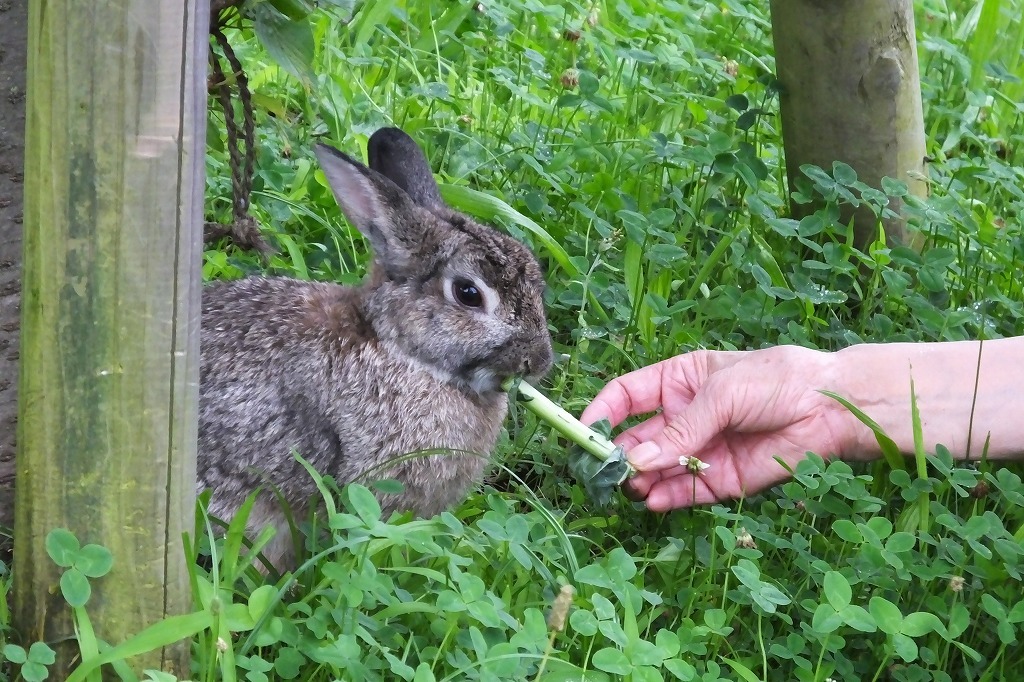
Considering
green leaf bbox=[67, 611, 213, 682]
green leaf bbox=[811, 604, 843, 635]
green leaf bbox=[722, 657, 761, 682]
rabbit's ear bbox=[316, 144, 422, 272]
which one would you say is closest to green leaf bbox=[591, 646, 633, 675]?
green leaf bbox=[722, 657, 761, 682]

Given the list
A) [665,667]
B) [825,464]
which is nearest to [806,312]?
[825,464]

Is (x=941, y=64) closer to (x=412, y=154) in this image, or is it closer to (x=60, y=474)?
(x=412, y=154)

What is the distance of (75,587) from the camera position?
202 cm

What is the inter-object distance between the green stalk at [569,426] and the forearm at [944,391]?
2.10 ft

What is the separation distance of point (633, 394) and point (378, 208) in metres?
0.86

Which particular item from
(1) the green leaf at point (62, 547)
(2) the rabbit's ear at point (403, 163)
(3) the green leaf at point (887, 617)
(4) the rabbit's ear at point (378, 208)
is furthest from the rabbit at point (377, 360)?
(3) the green leaf at point (887, 617)

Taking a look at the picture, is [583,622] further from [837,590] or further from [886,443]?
[886,443]

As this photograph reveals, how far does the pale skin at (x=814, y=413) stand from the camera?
3086 millimetres

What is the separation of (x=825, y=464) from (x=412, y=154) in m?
1.38

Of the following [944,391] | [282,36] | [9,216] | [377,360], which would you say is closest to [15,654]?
[9,216]

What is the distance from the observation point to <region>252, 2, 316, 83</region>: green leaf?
269 cm

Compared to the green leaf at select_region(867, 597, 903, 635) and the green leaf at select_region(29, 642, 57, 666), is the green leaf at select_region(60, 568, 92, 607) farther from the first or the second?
the green leaf at select_region(867, 597, 903, 635)

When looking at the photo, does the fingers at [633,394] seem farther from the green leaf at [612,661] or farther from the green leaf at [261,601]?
the green leaf at [261,601]

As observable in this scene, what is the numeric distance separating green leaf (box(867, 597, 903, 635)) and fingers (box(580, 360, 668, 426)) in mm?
1017
